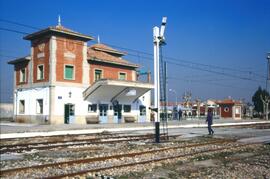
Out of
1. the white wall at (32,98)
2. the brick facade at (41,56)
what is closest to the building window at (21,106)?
the white wall at (32,98)

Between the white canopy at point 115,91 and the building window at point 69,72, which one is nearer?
the building window at point 69,72

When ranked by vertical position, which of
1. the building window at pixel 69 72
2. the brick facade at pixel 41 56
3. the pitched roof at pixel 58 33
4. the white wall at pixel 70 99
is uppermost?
the pitched roof at pixel 58 33

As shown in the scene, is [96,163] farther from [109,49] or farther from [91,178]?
[109,49]

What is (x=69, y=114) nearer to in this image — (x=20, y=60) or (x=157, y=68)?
(x=20, y=60)

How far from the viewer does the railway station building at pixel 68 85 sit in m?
37.4

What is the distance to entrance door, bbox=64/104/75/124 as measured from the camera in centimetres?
3806

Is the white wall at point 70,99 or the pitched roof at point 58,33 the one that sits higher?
the pitched roof at point 58,33

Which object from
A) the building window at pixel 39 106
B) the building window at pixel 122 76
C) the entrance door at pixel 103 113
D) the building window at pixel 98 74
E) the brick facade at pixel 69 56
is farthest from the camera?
the building window at pixel 122 76

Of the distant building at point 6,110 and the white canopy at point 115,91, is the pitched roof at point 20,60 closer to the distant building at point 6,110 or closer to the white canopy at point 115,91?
the white canopy at point 115,91

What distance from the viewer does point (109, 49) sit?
5094cm

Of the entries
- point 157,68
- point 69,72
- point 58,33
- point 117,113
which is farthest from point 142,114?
point 157,68

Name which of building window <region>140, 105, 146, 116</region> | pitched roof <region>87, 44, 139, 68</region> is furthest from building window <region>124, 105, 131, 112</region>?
pitched roof <region>87, 44, 139, 68</region>

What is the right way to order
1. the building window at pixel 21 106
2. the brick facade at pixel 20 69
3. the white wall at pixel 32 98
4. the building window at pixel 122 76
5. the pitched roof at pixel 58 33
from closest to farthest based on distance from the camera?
the pitched roof at pixel 58 33
the white wall at pixel 32 98
the building window at pixel 21 106
the brick facade at pixel 20 69
the building window at pixel 122 76

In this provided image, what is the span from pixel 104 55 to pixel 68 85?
8411 mm
